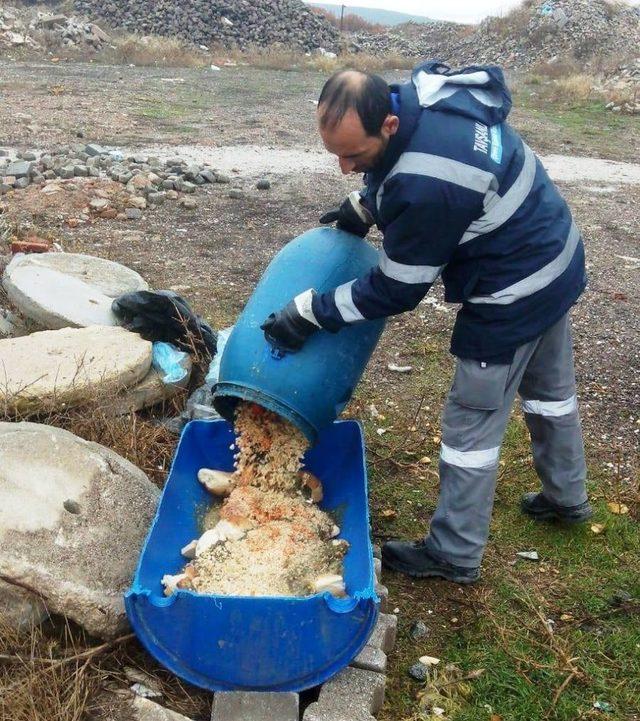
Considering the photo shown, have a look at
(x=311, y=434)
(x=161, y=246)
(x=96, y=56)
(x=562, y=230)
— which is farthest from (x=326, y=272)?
(x=96, y=56)

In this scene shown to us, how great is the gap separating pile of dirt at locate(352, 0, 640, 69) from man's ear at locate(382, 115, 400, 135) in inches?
839

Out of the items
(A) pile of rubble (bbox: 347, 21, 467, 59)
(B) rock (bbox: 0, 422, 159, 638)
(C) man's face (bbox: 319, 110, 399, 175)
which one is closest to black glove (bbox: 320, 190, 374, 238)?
(C) man's face (bbox: 319, 110, 399, 175)

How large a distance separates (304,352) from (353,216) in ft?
1.97

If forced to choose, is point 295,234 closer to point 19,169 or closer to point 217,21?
point 19,169

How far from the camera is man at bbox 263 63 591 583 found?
7.41 ft

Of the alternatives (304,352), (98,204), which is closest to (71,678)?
(304,352)

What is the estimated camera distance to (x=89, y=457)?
274 cm

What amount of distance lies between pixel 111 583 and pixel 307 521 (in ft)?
2.41

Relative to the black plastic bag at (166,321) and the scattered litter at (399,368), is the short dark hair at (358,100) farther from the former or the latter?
the scattered litter at (399,368)

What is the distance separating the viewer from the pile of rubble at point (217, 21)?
22.1 metres

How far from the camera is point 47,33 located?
19.1 metres

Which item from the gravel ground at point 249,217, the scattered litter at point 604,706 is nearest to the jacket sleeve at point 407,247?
the scattered litter at point 604,706

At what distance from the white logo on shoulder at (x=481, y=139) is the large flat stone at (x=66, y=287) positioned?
7.83 feet

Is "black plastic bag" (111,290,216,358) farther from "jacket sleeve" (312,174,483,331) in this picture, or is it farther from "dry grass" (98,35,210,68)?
"dry grass" (98,35,210,68)
